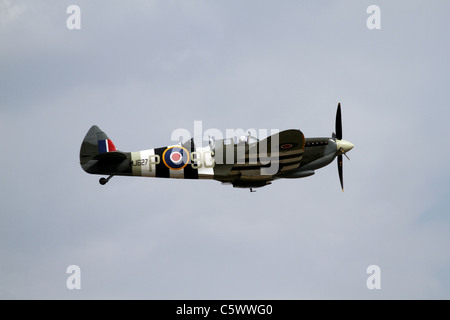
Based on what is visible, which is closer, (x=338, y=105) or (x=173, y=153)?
(x=173, y=153)

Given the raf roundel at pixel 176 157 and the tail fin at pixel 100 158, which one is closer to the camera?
the tail fin at pixel 100 158

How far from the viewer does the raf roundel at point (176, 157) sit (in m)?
28.2

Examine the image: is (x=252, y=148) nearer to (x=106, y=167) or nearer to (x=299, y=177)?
(x=299, y=177)

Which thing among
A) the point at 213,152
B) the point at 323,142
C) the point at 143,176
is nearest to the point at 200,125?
the point at 213,152

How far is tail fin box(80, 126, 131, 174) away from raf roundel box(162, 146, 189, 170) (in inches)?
56.8

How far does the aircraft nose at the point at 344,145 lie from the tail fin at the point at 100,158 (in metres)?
8.29

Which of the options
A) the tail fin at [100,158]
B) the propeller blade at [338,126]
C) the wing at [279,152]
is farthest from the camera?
the propeller blade at [338,126]

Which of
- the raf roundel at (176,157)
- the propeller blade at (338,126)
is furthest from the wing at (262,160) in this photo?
the propeller blade at (338,126)

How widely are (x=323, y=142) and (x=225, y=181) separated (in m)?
4.10

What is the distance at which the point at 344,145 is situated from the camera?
29953 mm

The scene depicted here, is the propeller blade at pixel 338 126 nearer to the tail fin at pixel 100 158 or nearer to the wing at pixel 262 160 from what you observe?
the wing at pixel 262 160

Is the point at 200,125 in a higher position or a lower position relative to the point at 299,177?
higher

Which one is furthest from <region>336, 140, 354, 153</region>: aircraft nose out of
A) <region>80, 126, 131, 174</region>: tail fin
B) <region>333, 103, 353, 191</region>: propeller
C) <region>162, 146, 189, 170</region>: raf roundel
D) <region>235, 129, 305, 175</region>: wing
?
<region>80, 126, 131, 174</region>: tail fin

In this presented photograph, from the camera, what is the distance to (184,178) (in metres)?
28.6
